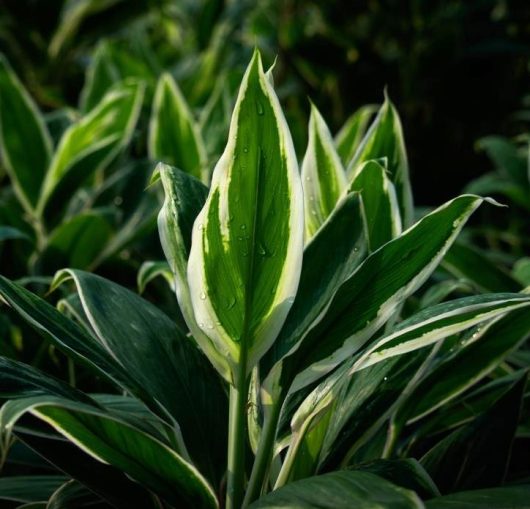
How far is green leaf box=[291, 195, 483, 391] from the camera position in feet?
2.42

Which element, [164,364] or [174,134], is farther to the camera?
[174,134]

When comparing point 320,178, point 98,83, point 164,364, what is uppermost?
point 98,83

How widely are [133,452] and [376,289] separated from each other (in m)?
0.25

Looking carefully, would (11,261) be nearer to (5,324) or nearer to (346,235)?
(5,324)

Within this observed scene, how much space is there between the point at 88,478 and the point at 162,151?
851 mm

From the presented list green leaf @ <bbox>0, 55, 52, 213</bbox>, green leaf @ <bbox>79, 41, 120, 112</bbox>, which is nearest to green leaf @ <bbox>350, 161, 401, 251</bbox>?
green leaf @ <bbox>0, 55, 52, 213</bbox>

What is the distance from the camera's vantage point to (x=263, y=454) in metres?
0.74

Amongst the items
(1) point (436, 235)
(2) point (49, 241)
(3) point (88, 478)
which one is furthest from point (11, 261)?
(1) point (436, 235)

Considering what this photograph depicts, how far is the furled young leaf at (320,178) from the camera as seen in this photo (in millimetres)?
969

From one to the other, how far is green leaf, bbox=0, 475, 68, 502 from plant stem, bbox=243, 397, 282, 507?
0.23 meters

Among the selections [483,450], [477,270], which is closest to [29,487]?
[483,450]

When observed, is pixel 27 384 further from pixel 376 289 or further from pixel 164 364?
pixel 376 289

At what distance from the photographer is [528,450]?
1.09 metres

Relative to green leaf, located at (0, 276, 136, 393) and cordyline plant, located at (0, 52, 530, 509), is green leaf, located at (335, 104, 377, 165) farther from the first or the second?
green leaf, located at (0, 276, 136, 393)
